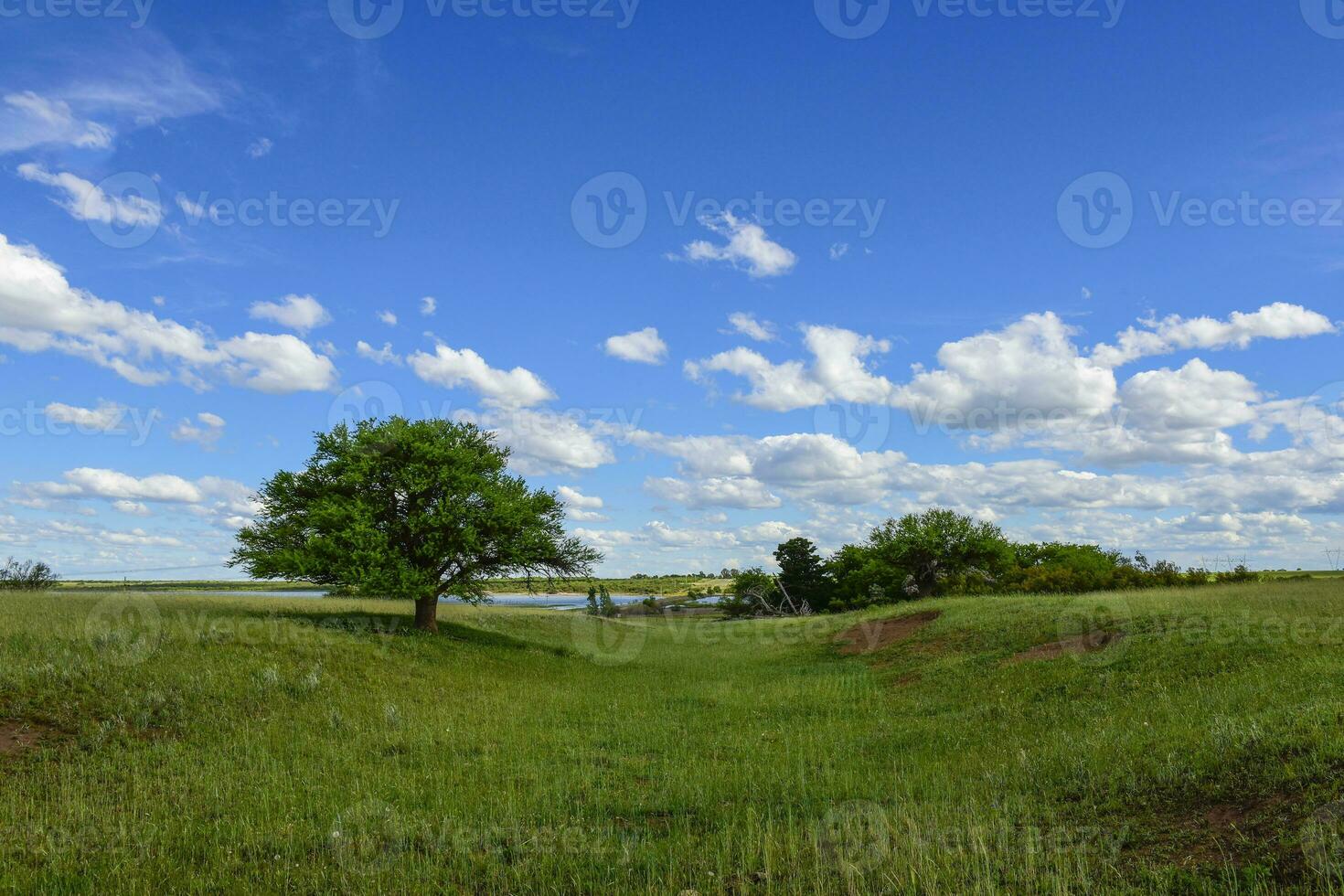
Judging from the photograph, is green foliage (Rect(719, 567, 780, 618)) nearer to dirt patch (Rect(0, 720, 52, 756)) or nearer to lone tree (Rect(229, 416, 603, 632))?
lone tree (Rect(229, 416, 603, 632))

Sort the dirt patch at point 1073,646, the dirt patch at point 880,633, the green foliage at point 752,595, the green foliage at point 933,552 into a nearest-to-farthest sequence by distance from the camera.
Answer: the dirt patch at point 1073,646 → the dirt patch at point 880,633 → the green foliage at point 933,552 → the green foliage at point 752,595

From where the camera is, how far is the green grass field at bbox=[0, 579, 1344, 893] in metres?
7.98

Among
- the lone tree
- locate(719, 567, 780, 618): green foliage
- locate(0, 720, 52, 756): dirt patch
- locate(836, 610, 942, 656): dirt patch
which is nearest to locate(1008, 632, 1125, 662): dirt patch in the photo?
locate(836, 610, 942, 656): dirt patch

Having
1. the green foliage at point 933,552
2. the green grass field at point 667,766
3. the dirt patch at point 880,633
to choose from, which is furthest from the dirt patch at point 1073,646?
the green foliage at point 933,552

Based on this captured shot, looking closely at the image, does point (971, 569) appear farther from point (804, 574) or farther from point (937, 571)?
point (804, 574)

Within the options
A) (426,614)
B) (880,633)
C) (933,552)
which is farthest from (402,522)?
(933,552)

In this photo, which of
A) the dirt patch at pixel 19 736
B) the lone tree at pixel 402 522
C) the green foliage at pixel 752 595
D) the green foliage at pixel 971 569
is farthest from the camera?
the green foliage at pixel 752 595

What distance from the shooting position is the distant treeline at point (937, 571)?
173 feet

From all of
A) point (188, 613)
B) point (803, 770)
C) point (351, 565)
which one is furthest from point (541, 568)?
point (803, 770)

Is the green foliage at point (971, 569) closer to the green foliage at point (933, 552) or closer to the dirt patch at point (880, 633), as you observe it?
the green foliage at point (933, 552)

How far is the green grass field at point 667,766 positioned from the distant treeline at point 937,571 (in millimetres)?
27903

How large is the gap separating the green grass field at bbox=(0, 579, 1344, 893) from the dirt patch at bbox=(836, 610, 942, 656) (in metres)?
9.66

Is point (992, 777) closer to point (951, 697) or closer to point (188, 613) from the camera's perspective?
point (951, 697)

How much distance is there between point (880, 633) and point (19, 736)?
35.5 meters
